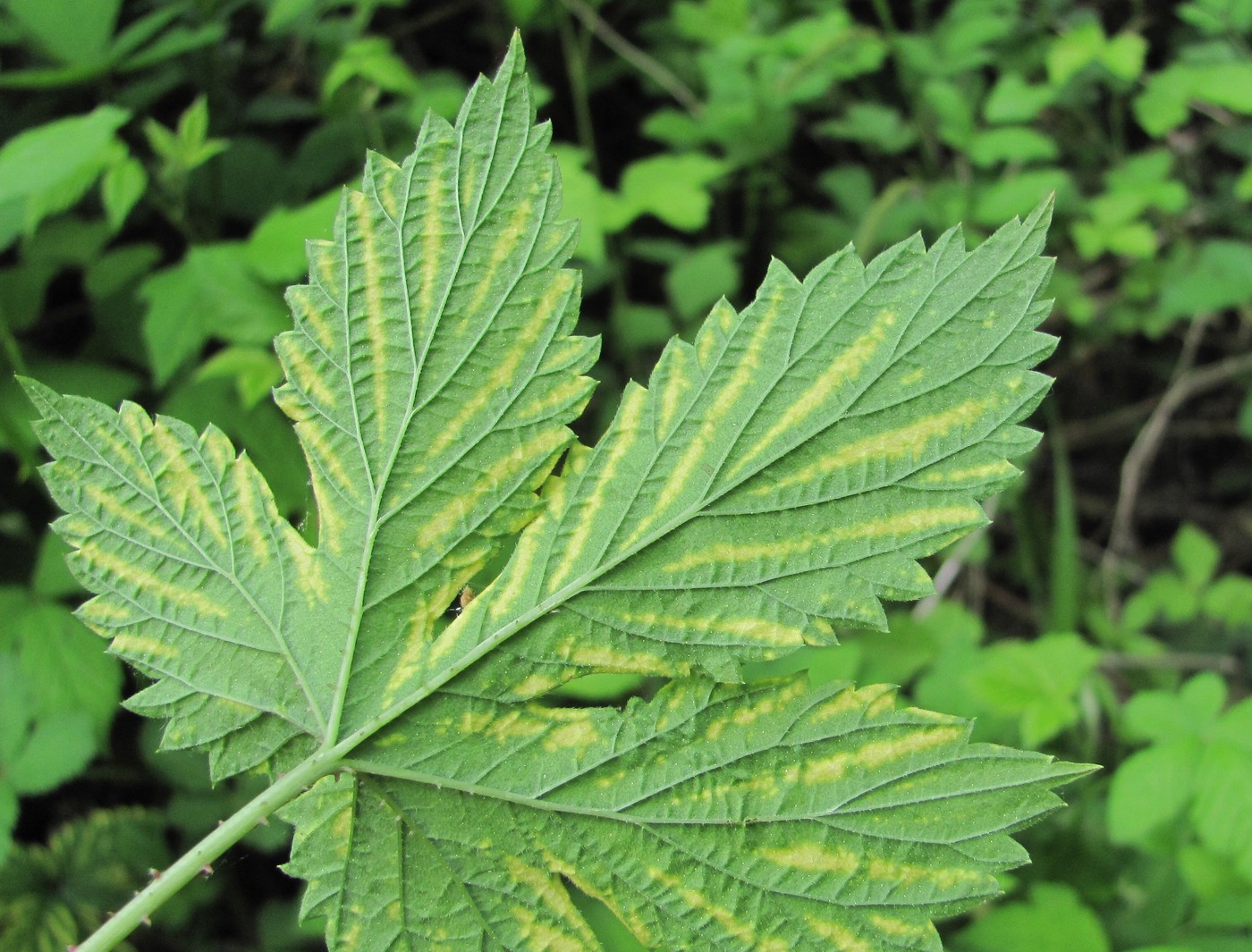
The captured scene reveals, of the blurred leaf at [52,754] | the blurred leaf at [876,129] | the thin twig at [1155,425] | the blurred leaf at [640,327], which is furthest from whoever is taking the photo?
the thin twig at [1155,425]

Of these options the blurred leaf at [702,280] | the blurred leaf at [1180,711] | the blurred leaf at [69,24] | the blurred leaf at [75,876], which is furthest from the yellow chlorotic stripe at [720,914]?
the blurred leaf at [69,24]

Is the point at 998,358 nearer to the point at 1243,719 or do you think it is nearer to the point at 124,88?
the point at 1243,719

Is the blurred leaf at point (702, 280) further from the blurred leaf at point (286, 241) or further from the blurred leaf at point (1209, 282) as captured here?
the blurred leaf at point (1209, 282)

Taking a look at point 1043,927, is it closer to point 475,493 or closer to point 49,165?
point 475,493

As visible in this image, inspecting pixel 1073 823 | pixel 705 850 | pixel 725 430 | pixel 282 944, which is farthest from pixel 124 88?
pixel 1073 823

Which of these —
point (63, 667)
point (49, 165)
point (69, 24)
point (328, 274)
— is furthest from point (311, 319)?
point (69, 24)

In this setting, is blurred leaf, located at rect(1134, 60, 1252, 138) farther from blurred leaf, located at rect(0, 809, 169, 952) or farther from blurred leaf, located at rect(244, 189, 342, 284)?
blurred leaf, located at rect(0, 809, 169, 952)

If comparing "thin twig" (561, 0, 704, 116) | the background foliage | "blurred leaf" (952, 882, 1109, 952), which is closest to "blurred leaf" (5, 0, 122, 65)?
the background foliage
